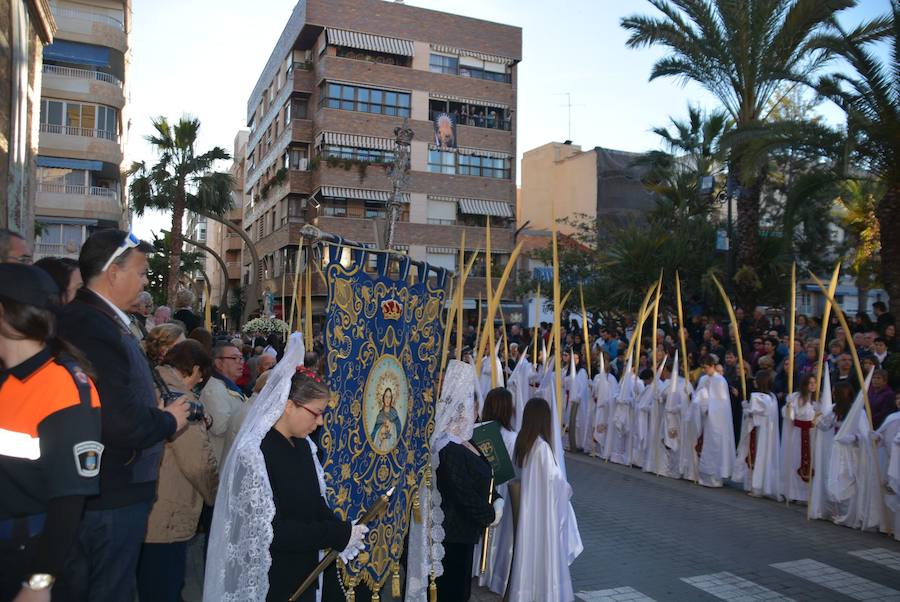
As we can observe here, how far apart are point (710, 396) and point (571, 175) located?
3452 cm

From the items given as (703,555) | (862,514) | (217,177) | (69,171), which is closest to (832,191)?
(862,514)

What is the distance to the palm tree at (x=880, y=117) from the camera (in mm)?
13906

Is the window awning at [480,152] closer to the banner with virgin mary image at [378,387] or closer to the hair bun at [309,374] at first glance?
the banner with virgin mary image at [378,387]

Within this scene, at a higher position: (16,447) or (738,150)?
(738,150)

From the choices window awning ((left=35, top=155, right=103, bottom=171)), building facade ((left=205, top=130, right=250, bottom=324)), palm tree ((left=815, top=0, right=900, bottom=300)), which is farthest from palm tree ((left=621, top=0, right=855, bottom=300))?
building facade ((left=205, top=130, right=250, bottom=324))

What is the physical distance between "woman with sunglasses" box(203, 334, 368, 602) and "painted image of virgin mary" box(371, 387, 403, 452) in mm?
644

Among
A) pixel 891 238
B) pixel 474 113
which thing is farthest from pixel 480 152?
pixel 891 238

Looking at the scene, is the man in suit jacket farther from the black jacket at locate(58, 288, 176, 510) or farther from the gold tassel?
the gold tassel

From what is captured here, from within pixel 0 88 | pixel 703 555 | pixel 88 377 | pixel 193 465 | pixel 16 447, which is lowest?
pixel 703 555

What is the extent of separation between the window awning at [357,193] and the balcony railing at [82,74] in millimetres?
9836

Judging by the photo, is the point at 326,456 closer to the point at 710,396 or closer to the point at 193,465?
the point at 193,465

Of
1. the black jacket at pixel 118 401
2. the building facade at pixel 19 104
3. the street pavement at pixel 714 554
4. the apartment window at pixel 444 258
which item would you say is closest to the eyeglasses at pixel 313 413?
the black jacket at pixel 118 401

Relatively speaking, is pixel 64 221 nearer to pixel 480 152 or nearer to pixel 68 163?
pixel 68 163

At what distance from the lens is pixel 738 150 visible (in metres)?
17.4
